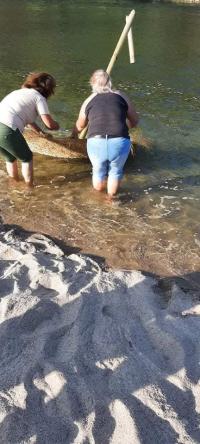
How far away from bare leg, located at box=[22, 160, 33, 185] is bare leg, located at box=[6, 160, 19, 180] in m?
0.16

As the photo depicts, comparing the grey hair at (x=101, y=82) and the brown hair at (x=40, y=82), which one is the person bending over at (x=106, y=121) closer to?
the grey hair at (x=101, y=82)

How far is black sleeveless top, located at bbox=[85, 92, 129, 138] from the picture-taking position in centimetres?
587

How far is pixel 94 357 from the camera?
3.37 meters

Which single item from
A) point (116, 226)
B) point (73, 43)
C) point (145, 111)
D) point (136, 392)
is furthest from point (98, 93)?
point (73, 43)

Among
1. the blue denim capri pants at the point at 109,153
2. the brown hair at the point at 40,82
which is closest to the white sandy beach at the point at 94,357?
the blue denim capri pants at the point at 109,153

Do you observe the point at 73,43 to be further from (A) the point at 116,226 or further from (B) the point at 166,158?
(A) the point at 116,226

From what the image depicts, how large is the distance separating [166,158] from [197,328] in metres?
4.94

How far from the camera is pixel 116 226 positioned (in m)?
Result: 6.01

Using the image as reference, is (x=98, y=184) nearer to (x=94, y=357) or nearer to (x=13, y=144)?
(x=13, y=144)

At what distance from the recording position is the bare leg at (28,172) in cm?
668

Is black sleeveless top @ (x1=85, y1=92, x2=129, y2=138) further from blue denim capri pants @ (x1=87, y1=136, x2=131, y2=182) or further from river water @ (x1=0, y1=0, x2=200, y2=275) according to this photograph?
river water @ (x1=0, y1=0, x2=200, y2=275)

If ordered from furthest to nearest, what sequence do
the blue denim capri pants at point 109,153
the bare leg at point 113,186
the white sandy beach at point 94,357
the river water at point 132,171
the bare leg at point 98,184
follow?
the bare leg at point 98,184
the bare leg at point 113,186
the blue denim capri pants at point 109,153
the river water at point 132,171
the white sandy beach at point 94,357

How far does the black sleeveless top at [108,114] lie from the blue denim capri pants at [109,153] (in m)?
0.09

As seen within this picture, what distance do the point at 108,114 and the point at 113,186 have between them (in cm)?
112
